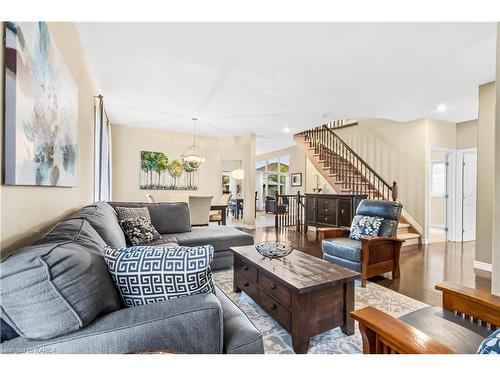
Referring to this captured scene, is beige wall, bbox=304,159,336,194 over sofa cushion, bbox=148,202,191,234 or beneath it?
over

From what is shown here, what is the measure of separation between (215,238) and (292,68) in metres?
2.31

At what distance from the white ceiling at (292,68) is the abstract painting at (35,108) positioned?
987 millimetres

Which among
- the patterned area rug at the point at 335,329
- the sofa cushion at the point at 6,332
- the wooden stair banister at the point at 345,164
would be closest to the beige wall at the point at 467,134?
the wooden stair banister at the point at 345,164

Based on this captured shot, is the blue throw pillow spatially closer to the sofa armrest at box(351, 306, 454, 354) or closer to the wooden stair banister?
the sofa armrest at box(351, 306, 454, 354)

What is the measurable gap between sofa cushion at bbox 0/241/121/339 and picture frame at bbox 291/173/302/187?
8.93 meters

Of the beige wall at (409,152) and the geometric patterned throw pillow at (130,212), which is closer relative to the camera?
the geometric patterned throw pillow at (130,212)

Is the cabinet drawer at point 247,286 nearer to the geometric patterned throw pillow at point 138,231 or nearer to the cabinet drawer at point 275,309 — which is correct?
the cabinet drawer at point 275,309

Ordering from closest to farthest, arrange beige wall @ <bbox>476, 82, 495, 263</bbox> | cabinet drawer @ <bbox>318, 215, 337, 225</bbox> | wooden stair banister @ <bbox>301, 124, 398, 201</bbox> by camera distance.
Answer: beige wall @ <bbox>476, 82, 495, 263</bbox> < cabinet drawer @ <bbox>318, 215, 337, 225</bbox> < wooden stair banister @ <bbox>301, 124, 398, 201</bbox>

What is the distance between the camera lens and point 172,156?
665 cm

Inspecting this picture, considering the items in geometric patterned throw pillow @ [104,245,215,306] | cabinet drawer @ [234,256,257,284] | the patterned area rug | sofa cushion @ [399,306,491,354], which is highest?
geometric patterned throw pillow @ [104,245,215,306]

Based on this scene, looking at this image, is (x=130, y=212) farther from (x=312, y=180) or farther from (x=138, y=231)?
(x=312, y=180)

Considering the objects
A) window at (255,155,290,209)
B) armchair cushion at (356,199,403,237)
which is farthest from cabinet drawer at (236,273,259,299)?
window at (255,155,290,209)

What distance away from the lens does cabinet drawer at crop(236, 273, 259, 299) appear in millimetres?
2070

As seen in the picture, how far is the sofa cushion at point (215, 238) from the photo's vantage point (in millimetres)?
2941
